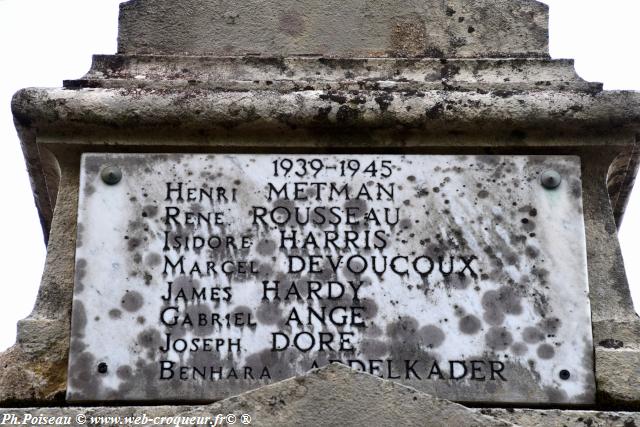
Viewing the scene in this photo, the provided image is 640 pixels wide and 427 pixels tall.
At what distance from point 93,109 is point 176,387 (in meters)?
1.13

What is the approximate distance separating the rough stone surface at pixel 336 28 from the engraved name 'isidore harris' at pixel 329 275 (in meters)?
0.62

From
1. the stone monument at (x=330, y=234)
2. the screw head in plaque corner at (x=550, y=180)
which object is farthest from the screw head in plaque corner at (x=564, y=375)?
the screw head in plaque corner at (x=550, y=180)

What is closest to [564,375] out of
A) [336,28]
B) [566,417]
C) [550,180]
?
[566,417]

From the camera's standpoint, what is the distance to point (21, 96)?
5.16m

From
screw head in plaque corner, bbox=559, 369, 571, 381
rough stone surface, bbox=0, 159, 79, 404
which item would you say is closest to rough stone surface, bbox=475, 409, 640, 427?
screw head in plaque corner, bbox=559, 369, 571, 381

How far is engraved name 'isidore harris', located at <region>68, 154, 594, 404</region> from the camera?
475 centimetres

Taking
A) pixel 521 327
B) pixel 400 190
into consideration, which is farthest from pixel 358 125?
pixel 521 327

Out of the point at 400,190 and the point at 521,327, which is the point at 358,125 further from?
the point at 521,327

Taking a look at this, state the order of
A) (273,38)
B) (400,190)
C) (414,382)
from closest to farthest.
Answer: (414,382)
(400,190)
(273,38)

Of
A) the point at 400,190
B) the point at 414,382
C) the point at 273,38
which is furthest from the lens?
the point at 273,38

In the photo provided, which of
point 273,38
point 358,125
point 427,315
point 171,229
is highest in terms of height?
point 273,38

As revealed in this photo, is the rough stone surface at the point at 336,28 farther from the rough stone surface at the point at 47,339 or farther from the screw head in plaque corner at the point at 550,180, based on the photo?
the rough stone surface at the point at 47,339

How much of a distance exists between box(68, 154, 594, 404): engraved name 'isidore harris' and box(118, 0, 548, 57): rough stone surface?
0.62 metres

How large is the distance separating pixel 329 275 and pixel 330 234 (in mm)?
162
